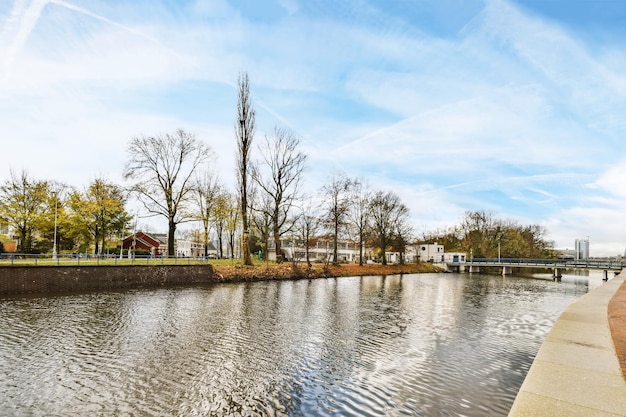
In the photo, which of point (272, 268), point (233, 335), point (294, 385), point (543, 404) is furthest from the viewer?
point (272, 268)

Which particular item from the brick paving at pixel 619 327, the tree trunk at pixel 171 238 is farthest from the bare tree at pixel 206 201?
the brick paving at pixel 619 327

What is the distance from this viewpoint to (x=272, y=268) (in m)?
37.2

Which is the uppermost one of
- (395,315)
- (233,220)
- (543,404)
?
(233,220)

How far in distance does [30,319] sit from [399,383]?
13.8 metres

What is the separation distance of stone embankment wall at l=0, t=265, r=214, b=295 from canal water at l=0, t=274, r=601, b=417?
15.1 ft

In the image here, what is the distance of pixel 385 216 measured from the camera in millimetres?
58312

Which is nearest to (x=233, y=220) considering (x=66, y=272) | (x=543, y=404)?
(x=66, y=272)

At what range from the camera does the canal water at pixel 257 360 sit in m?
6.86

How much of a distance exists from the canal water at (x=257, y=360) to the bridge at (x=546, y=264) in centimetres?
4621

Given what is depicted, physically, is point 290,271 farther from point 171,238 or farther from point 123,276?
point 123,276

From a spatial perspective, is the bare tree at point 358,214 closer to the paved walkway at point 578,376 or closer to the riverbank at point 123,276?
the riverbank at point 123,276

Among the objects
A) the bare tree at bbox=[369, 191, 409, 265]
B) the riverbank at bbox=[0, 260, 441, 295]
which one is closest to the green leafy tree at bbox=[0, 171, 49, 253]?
the riverbank at bbox=[0, 260, 441, 295]

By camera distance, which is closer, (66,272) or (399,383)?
(399,383)

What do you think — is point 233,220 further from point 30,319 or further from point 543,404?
point 543,404
